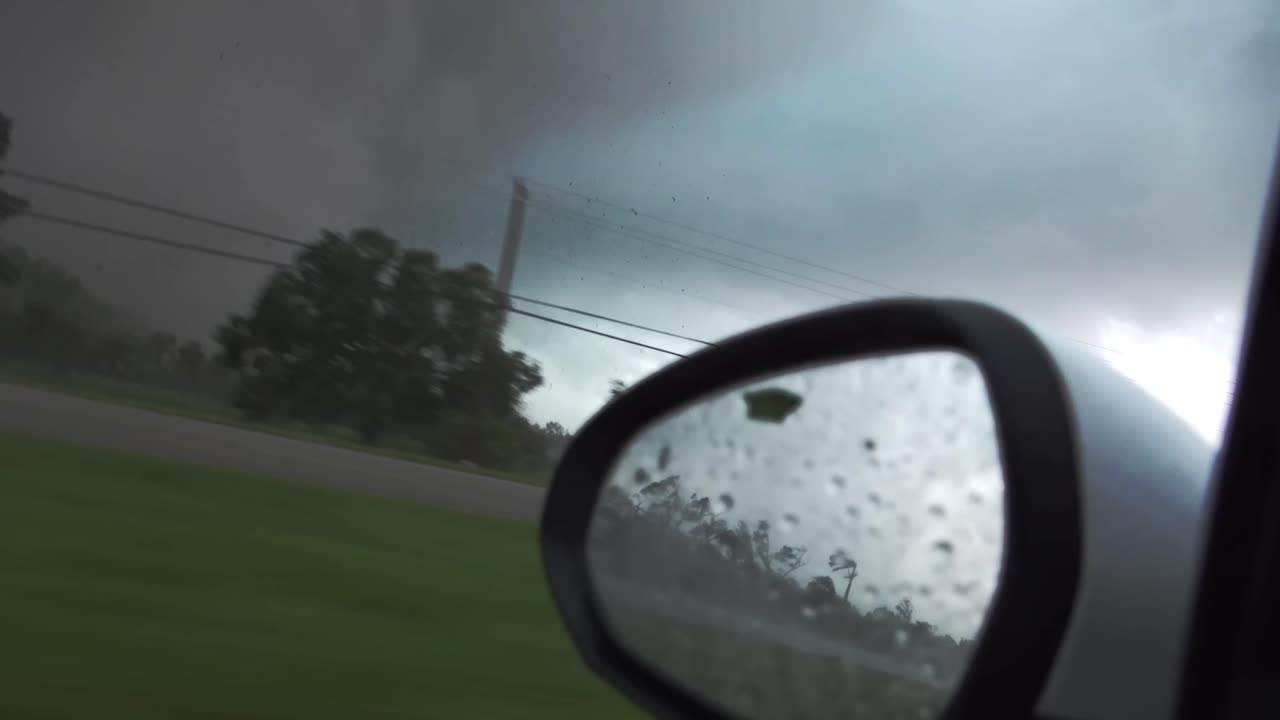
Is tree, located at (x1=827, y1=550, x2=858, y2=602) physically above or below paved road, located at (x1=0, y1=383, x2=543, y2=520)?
above

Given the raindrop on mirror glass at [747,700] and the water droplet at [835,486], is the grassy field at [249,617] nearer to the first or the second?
the raindrop on mirror glass at [747,700]

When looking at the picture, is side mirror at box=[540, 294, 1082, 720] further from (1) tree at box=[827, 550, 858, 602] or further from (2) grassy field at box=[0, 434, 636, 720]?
(2) grassy field at box=[0, 434, 636, 720]

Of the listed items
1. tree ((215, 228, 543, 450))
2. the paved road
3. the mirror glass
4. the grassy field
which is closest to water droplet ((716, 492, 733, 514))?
the mirror glass

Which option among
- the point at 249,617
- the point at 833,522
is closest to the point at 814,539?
the point at 833,522

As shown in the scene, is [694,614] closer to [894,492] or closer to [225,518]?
[894,492]

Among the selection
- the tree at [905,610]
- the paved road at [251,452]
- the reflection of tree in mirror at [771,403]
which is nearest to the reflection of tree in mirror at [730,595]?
the tree at [905,610]

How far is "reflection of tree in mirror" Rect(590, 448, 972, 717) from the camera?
110 cm

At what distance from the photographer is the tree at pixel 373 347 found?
17.4 meters

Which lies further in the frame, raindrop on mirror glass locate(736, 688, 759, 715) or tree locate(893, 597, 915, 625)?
raindrop on mirror glass locate(736, 688, 759, 715)

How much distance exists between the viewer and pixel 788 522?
4.49ft

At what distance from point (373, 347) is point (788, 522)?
58.9 feet

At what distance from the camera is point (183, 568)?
3496mm

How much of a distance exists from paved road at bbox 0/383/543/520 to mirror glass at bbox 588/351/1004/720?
18.7ft

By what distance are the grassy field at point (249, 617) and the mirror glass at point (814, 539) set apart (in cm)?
123
